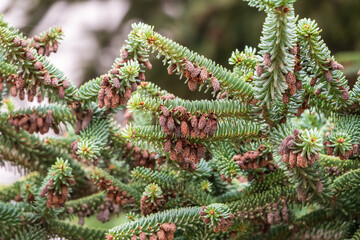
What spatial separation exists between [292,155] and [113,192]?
45 centimetres

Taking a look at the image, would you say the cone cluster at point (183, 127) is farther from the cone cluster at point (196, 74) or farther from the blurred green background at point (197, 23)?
the blurred green background at point (197, 23)

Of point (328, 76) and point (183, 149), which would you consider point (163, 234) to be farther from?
point (328, 76)

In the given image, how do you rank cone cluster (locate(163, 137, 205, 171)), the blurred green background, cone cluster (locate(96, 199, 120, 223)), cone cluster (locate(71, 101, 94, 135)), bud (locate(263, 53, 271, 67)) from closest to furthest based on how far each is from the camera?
bud (locate(263, 53, 271, 67))
cone cluster (locate(163, 137, 205, 171))
cone cluster (locate(71, 101, 94, 135))
cone cluster (locate(96, 199, 120, 223))
the blurred green background

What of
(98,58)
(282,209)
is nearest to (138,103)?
(282,209)

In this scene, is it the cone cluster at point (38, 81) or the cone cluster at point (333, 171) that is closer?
the cone cluster at point (38, 81)

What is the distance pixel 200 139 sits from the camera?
0.91 meters

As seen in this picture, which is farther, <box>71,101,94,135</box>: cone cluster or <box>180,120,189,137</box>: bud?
<box>71,101,94,135</box>: cone cluster

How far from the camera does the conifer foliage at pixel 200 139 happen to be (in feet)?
2.75

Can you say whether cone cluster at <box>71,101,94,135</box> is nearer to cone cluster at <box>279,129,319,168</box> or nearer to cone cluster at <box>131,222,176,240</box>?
cone cluster at <box>131,222,176,240</box>

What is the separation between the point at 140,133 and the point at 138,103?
0.22ft

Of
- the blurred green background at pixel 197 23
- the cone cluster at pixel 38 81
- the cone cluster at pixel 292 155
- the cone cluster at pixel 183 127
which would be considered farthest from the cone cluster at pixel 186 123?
the blurred green background at pixel 197 23

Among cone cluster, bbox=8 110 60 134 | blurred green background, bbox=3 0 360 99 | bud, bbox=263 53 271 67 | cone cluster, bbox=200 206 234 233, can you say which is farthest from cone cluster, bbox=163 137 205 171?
blurred green background, bbox=3 0 360 99

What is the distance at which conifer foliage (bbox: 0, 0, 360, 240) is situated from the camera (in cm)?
84

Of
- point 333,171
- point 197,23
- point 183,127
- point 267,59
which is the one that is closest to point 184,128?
point 183,127
